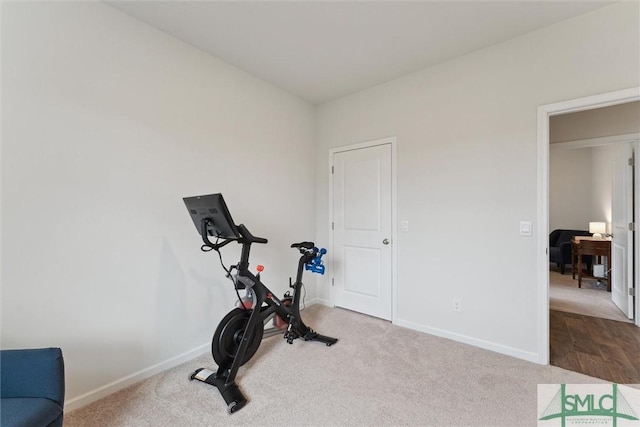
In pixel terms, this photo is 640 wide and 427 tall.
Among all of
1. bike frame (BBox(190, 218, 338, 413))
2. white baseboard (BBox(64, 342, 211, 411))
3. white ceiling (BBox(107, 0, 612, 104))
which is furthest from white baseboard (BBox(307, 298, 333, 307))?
white ceiling (BBox(107, 0, 612, 104))

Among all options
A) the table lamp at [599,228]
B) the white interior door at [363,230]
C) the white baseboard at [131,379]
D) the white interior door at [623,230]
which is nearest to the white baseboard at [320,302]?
the white interior door at [363,230]

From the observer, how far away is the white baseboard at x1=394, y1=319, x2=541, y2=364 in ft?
7.56

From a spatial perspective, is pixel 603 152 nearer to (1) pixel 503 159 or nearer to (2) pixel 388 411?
(1) pixel 503 159

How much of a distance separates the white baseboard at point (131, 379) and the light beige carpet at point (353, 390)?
41mm

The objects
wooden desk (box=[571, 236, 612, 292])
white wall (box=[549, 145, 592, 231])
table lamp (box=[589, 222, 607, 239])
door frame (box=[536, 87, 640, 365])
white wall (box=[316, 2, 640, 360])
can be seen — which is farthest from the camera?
white wall (box=[549, 145, 592, 231])

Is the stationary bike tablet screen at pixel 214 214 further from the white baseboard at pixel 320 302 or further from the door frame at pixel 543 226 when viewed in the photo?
the door frame at pixel 543 226

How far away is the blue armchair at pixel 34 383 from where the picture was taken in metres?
1.23

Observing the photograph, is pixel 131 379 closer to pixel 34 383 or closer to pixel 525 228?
pixel 34 383

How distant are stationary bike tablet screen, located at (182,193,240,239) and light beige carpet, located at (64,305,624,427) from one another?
1.09m

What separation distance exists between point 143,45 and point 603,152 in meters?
7.46

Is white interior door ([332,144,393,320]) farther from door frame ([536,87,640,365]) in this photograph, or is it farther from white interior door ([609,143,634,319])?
white interior door ([609,143,634,319])

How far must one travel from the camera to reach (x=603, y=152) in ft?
17.6

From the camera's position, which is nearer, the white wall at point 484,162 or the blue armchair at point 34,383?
the blue armchair at point 34,383

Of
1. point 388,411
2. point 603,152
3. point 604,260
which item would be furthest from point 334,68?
point 603,152
